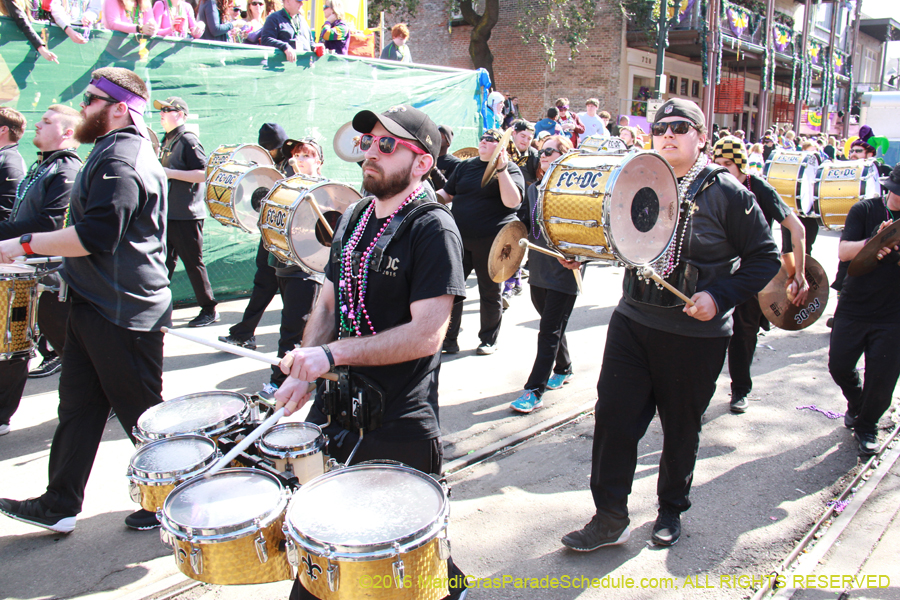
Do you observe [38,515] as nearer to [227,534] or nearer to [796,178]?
[227,534]

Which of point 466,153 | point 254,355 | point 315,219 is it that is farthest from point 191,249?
point 254,355

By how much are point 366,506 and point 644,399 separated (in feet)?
5.68

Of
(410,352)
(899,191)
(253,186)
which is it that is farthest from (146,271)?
(899,191)

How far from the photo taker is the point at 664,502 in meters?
3.39

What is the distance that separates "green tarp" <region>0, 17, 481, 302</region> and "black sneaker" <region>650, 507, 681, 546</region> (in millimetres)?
6142

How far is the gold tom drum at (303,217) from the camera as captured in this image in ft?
14.5

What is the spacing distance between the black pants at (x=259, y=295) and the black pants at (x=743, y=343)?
392cm

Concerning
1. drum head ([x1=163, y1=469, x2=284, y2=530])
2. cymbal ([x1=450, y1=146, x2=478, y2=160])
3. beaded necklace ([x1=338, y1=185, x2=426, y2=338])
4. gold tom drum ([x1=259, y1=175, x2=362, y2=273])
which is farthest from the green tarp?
drum head ([x1=163, y1=469, x2=284, y2=530])

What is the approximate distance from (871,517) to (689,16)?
24962mm

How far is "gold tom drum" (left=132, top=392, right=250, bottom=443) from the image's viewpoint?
2.58m

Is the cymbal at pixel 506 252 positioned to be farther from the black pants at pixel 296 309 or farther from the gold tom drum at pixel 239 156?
the gold tom drum at pixel 239 156

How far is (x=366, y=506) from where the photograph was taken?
6.52ft

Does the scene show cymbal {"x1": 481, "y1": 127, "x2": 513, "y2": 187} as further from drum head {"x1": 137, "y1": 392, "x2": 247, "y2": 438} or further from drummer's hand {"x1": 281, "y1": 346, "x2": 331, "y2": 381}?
drummer's hand {"x1": 281, "y1": 346, "x2": 331, "y2": 381}

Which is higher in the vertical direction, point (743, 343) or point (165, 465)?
point (165, 465)
